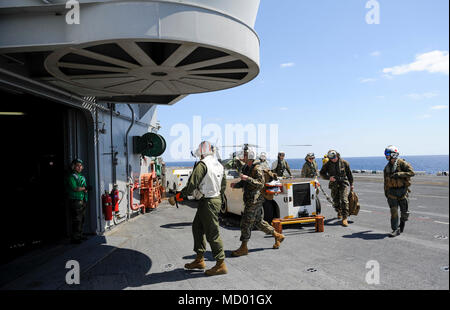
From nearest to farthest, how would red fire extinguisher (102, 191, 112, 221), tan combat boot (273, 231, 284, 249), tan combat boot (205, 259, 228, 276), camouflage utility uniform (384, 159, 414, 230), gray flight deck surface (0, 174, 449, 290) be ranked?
gray flight deck surface (0, 174, 449, 290), tan combat boot (205, 259, 228, 276), tan combat boot (273, 231, 284, 249), camouflage utility uniform (384, 159, 414, 230), red fire extinguisher (102, 191, 112, 221)

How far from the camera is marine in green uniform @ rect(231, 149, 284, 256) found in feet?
17.4

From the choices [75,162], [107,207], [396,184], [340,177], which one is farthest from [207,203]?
[340,177]

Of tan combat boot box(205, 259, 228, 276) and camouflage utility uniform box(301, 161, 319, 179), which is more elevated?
camouflage utility uniform box(301, 161, 319, 179)

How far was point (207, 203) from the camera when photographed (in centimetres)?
448

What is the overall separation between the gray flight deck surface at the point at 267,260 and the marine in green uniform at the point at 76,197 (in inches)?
14.1

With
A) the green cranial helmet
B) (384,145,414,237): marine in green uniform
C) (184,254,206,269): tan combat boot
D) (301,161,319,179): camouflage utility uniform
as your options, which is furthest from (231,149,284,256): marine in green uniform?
(301,161,319,179): camouflage utility uniform

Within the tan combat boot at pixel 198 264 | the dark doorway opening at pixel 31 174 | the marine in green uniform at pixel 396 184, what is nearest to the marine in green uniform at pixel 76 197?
the dark doorway opening at pixel 31 174

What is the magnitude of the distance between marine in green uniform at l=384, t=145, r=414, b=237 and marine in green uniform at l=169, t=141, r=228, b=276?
3975 millimetres

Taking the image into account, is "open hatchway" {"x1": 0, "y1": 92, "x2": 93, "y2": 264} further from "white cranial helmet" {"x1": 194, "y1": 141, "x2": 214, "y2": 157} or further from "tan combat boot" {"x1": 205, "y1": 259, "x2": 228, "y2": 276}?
"tan combat boot" {"x1": 205, "y1": 259, "x2": 228, "y2": 276}

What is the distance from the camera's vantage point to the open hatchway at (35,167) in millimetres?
6723

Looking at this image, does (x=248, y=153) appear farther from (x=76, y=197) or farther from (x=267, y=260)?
(x=76, y=197)

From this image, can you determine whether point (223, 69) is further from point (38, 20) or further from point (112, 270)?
point (112, 270)
